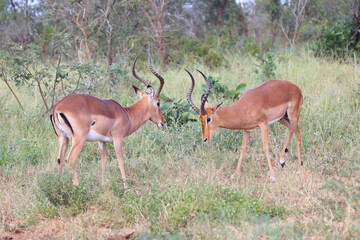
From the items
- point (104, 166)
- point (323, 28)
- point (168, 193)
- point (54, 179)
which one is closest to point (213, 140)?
point (104, 166)

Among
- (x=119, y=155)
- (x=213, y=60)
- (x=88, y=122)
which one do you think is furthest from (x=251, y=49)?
(x=88, y=122)

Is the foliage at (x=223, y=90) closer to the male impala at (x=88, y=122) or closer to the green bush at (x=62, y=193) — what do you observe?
the male impala at (x=88, y=122)

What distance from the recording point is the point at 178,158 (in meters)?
5.51

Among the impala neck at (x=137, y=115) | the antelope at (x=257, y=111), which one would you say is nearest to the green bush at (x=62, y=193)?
the impala neck at (x=137, y=115)

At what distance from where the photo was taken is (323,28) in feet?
33.3

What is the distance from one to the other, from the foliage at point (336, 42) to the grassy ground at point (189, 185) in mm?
2819

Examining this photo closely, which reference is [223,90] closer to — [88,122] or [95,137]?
[95,137]

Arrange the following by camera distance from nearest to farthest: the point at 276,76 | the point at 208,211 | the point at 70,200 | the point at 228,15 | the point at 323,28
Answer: the point at 208,211
the point at 70,200
the point at 276,76
the point at 323,28
the point at 228,15

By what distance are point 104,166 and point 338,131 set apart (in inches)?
119

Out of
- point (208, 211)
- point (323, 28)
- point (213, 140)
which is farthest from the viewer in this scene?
point (323, 28)

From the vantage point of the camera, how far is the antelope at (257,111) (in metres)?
5.06

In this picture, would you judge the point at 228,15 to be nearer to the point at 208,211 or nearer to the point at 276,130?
the point at 276,130

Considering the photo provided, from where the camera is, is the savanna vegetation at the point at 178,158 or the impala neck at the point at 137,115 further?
the impala neck at the point at 137,115

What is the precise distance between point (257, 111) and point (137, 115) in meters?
1.32
